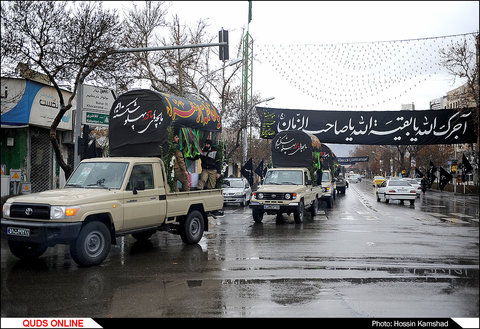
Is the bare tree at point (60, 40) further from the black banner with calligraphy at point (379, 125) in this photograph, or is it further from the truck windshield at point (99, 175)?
the black banner with calligraphy at point (379, 125)

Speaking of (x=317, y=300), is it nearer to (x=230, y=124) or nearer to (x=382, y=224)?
(x=382, y=224)

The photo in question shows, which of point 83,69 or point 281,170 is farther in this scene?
point 281,170

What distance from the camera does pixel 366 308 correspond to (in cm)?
580

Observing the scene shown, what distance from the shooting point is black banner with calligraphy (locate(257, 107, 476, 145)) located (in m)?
32.0

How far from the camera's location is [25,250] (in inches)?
342

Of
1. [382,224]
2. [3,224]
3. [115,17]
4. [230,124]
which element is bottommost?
[382,224]

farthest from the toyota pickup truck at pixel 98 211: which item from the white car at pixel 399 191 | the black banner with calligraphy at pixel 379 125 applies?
the black banner with calligraphy at pixel 379 125

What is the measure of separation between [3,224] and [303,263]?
5.69m

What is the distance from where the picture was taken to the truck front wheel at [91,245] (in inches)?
324

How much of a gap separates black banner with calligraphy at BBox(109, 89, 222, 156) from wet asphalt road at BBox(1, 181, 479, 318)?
2.46 m

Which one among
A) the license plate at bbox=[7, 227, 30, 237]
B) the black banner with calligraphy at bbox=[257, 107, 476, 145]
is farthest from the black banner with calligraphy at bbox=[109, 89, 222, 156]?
→ the black banner with calligraphy at bbox=[257, 107, 476, 145]

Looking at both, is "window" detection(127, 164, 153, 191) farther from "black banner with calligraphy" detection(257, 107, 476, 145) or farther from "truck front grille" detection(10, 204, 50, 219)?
"black banner with calligraphy" detection(257, 107, 476, 145)

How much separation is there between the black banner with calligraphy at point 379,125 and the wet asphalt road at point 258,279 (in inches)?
855

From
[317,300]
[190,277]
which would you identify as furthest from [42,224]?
[317,300]
